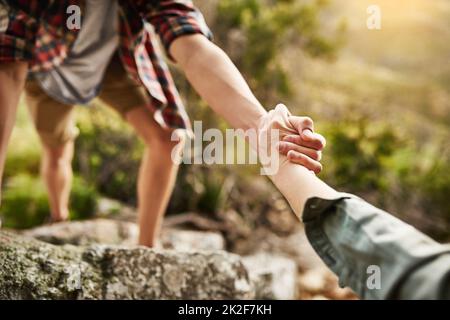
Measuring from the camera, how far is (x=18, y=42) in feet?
4.26

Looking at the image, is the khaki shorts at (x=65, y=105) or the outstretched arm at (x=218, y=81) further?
the khaki shorts at (x=65, y=105)

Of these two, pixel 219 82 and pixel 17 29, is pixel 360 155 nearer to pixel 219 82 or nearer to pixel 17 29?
pixel 219 82

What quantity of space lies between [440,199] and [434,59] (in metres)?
3.13

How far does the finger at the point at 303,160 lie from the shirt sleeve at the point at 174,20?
1.65 feet

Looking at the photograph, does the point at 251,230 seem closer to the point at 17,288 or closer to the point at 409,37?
the point at 17,288

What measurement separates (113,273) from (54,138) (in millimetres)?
930

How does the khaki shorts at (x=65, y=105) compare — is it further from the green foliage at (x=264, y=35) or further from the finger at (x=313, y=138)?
the green foliage at (x=264, y=35)

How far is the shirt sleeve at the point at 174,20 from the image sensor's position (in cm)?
130

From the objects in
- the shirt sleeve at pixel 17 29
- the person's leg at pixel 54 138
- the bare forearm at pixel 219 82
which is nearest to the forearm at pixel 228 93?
the bare forearm at pixel 219 82

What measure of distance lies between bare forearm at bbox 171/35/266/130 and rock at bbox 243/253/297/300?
58cm

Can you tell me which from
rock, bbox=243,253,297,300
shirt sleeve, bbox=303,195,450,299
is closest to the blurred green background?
rock, bbox=243,253,297,300

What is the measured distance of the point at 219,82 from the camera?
1.18 metres

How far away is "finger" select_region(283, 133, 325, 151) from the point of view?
97 centimetres

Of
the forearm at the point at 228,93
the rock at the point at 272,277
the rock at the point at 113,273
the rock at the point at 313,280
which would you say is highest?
the forearm at the point at 228,93
